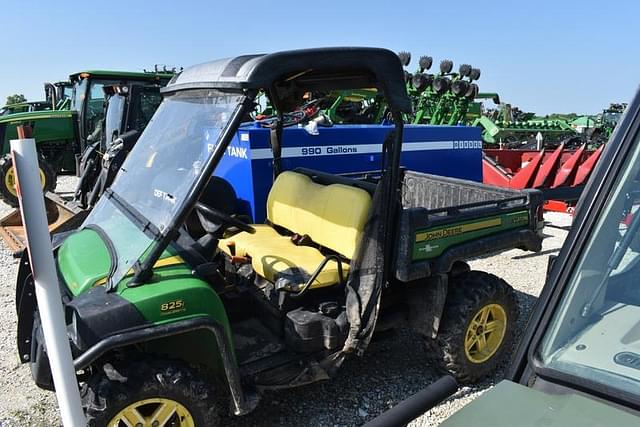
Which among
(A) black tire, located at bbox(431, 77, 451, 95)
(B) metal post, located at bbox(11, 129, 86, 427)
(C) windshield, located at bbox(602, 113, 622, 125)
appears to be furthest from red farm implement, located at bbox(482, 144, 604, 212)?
(C) windshield, located at bbox(602, 113, 622, 125)

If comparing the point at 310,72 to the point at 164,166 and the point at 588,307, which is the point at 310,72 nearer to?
the point at 164,166

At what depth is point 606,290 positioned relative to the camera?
1.23 meters

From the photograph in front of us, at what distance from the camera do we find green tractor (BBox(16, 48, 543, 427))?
224 centimetres

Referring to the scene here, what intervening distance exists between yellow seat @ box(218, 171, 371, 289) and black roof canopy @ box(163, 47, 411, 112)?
67cm

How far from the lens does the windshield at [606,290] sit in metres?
1.20

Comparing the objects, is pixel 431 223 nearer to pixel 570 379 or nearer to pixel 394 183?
pixel 394 183

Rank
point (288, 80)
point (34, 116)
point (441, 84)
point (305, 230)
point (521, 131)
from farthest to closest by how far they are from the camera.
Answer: point (521, 131)
point (441, 84)
point (34, 116)
point (305, 230)
point (288, 80)

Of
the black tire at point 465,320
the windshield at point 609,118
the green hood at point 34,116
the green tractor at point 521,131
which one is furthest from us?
the windshield at point 609,118

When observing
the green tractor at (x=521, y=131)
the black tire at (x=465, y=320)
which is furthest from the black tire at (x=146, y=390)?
the green tractor at (x=521, y=131)

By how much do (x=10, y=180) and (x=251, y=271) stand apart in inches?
279

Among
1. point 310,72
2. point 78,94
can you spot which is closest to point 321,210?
point 310,72

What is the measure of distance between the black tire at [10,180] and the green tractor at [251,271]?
637 centimetres

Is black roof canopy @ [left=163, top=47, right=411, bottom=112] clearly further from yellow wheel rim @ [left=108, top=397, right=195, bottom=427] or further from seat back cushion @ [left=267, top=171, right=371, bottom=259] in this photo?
yellow wheel rim @ [left=108, top=397, right=195, bottom=427]

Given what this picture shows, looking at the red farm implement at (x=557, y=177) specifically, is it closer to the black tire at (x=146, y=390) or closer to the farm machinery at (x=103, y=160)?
the farm machinery at (x=103, y=160)
